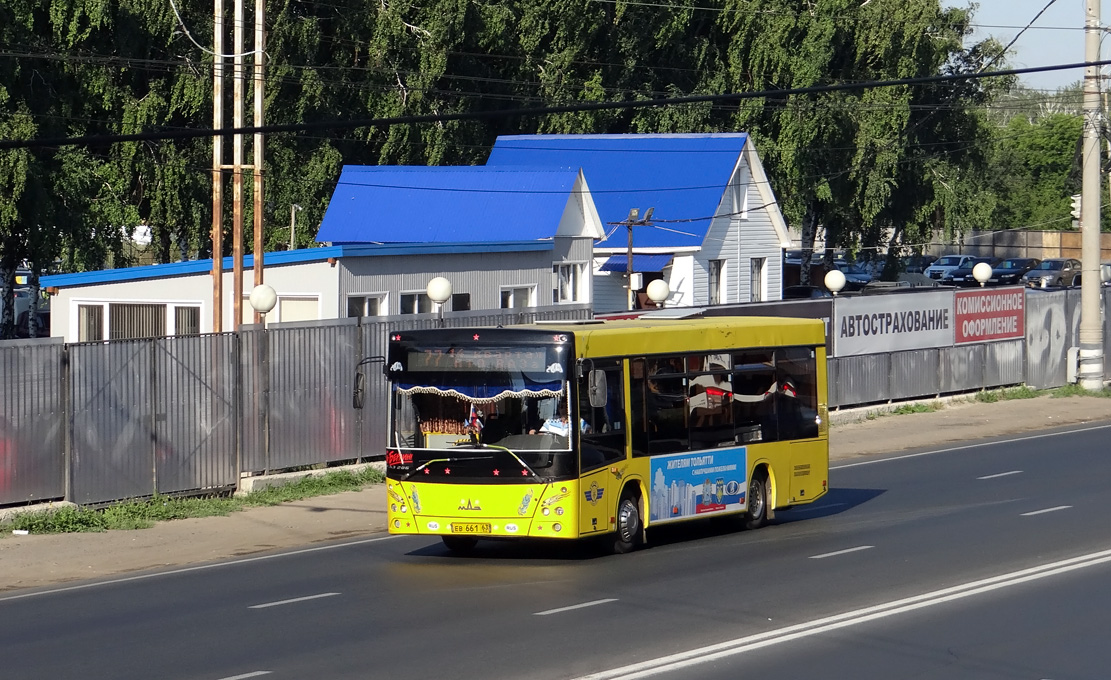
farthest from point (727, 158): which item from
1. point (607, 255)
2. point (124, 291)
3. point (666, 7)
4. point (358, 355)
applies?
point (358, 355)

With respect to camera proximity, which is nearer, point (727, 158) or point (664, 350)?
point (664, 350)

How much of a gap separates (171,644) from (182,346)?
9284mm

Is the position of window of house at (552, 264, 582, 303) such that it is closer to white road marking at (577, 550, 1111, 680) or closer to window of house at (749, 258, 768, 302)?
window of house at (749, 258, 768, 302)

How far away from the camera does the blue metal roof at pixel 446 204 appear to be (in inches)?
1351

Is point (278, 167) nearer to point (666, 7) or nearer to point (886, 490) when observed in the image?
point (666, 7)

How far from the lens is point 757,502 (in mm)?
17609

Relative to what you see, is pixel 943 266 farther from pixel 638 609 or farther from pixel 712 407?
pixel 638 609

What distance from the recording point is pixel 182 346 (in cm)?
1973

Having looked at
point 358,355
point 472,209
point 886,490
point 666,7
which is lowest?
point 886,490

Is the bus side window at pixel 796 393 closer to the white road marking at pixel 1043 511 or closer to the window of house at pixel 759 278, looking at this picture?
the white road marking at pixel 1043 511

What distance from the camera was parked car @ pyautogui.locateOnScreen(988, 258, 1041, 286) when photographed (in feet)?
249

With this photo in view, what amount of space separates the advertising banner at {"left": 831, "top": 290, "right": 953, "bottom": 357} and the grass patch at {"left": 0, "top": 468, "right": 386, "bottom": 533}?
13568 millimetres

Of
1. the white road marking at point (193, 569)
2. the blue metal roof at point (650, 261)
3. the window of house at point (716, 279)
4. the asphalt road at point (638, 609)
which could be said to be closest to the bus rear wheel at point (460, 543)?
the asphalt road at point (638, 609)

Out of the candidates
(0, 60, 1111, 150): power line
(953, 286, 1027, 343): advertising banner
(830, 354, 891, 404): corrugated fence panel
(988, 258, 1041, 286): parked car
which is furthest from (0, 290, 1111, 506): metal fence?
(988, 258, 1041, 286): parked car
